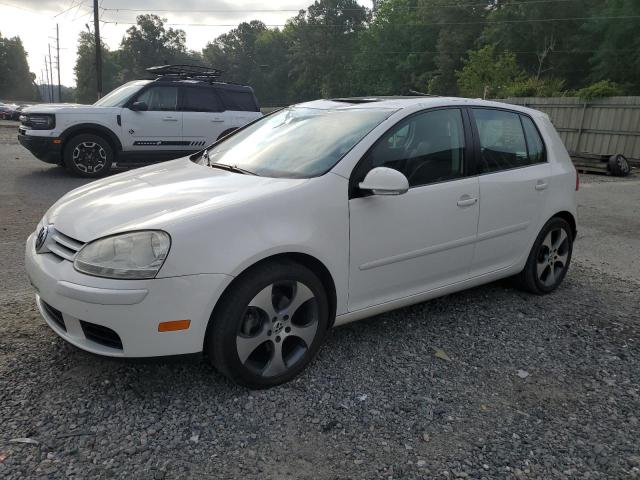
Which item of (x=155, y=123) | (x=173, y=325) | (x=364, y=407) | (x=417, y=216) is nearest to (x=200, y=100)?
(x=155, y=123)

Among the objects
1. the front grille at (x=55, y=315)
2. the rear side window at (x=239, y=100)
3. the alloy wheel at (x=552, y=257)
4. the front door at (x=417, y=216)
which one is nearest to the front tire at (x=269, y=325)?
the front door at (x=417, y=216)

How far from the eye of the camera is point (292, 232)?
2.84m

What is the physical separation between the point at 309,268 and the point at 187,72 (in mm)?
9209

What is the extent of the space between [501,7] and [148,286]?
165 ft

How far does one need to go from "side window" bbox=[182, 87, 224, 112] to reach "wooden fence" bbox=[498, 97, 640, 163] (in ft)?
35.2

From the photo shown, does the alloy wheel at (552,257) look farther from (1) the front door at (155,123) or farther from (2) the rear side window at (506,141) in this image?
(1) the front door at (155,123)

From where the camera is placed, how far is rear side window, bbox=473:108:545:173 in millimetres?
3926

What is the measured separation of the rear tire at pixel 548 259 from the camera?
4.39 metres

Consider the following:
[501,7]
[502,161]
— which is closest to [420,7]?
[501,7]

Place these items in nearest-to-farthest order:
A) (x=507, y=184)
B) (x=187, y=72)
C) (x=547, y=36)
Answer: (x=507, y=184) → (x=187, y=72) → (x=547, y=36)

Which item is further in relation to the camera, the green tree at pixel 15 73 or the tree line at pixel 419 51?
the green tree at pixel 15 73

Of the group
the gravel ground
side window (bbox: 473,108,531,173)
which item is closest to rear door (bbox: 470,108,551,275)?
side window (bbox: 473,108,531,173)

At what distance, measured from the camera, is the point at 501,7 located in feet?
149

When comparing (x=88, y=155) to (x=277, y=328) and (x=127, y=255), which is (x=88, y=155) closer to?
(x=127, y=255)
